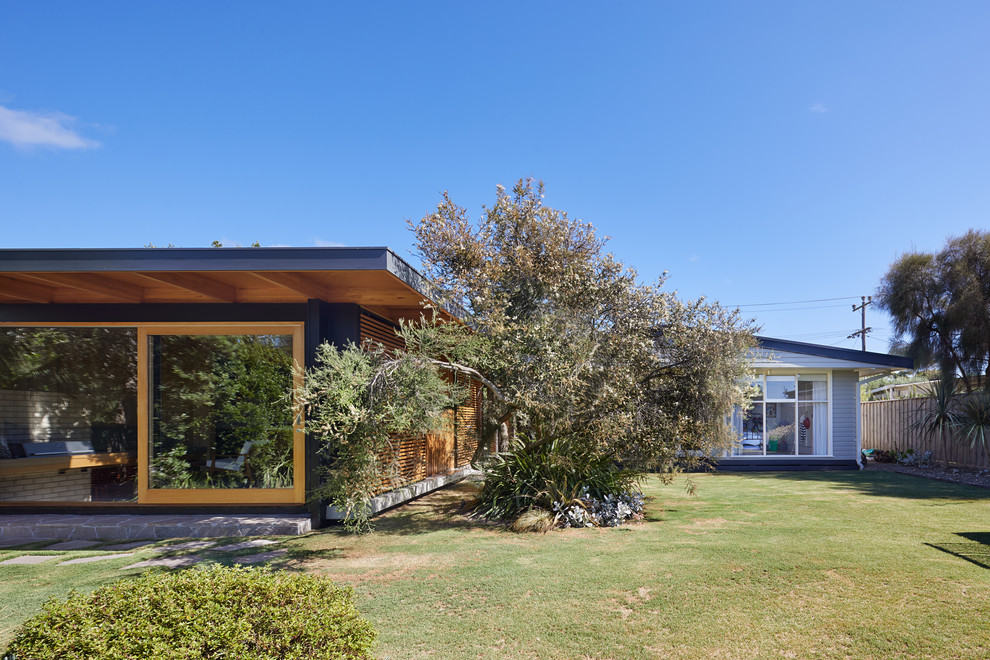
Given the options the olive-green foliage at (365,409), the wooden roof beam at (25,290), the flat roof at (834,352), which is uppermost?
the wooden roof beam at (25,290)

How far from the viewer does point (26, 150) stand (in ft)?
54.4

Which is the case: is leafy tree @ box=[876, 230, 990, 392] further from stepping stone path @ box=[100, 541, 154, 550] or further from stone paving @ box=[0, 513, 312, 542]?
stepping stone path @ box=[100, 541, 154, 550]

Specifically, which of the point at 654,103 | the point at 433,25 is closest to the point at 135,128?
the point at 433,25

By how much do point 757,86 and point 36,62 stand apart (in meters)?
15.9

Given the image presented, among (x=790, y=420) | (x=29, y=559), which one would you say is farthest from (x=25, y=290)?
(x=790, y=420)

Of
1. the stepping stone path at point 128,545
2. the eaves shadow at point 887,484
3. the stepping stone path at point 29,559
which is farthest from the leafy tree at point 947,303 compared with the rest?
the stepping stone path at point 29,559

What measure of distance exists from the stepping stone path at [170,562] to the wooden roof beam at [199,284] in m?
3.05

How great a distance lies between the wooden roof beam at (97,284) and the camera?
6.69 meters

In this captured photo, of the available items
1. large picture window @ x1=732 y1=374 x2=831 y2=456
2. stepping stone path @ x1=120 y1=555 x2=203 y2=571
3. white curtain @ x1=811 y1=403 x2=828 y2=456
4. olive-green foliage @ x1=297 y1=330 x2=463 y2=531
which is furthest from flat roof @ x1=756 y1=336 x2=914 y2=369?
stepping stone path @ x1=120 y1=555 x2=203 y2=571

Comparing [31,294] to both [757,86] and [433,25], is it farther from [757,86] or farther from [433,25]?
[757,86]

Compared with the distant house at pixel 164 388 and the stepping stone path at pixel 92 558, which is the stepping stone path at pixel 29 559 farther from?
the distant house at pixel 164 388

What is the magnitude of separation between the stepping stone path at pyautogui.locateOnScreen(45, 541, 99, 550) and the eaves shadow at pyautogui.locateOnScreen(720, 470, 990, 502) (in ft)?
38.5

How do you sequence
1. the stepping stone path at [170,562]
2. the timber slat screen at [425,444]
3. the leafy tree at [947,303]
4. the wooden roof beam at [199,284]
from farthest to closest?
the leafy tree at [947,303] < the timber slat screen at [425,444] < the wooden roof beam at [199,284] < the stepping stone path at [170,562]

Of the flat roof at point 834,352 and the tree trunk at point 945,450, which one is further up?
the flat roof at point 834,352
